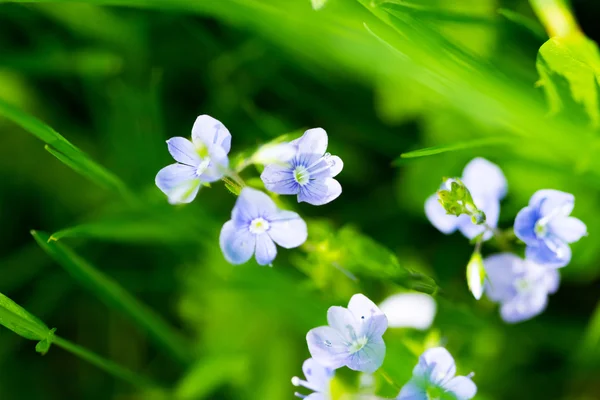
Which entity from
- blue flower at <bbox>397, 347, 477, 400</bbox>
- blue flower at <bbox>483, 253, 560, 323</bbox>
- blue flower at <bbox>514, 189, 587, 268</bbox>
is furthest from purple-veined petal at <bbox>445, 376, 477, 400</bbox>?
blue flower at <bbox>483, 253, 560, 323</bbox>

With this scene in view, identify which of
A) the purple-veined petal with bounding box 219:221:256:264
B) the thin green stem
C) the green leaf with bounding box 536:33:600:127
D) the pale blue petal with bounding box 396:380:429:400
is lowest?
the thin green stem

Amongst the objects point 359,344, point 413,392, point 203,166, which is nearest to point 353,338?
point 359,344

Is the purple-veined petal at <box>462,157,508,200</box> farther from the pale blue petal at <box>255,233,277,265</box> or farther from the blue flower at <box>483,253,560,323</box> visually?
the pale blue petal at <box>255,233,277,265</box>

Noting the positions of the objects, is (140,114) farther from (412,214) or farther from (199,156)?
(199,156)

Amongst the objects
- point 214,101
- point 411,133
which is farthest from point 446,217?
point 214,101

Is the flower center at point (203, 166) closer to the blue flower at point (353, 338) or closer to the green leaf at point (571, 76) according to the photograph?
the blue flower at point (353, 338)

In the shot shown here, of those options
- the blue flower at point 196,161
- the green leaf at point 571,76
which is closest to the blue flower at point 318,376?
the blue flower at point 196,161
